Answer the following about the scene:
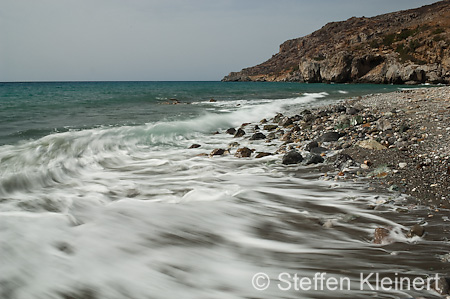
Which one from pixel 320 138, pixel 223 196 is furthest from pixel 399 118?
pixel 223 196

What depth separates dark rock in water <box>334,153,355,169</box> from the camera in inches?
204

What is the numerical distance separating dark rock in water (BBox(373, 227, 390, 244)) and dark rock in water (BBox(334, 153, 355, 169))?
2.20m

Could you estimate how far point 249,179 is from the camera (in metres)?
5.19

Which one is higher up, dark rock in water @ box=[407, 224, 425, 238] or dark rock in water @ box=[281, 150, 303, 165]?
dark rock in water @ box=[281, 150, 303, 165]

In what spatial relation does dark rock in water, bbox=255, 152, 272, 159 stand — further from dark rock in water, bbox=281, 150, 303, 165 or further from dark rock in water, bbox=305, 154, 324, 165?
dark rock in water, bbox=305, 154, 324, 165

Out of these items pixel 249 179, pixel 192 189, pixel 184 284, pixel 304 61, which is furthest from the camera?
pixel 304 61

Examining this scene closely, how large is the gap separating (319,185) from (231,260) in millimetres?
2295

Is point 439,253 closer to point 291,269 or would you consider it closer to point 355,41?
point 291,269

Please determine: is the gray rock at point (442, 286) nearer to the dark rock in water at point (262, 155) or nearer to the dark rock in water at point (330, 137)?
the dark rock in water at point (262, 155)

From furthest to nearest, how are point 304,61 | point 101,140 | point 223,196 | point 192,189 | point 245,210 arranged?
point 304,61, point 101,140, point 192,189, point 223,196, point 245,210

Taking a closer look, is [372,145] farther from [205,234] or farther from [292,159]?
[205,234]

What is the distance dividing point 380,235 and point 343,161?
8.06 ft

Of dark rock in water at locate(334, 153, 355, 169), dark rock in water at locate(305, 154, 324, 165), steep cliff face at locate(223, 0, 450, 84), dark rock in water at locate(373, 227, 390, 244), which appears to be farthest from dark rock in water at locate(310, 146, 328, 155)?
→ steep cliff face at locate(223, 0, 450, 84)

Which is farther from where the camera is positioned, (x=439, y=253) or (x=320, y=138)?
(x=320, y=138)
